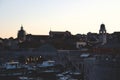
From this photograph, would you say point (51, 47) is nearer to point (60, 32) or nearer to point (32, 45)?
point (32, 45)

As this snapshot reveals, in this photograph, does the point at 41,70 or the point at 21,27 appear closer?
the point at 41,70

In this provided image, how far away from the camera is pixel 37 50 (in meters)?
55.2

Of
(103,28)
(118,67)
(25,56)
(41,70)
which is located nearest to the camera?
(118,67)

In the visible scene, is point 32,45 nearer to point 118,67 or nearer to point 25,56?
point 25,56

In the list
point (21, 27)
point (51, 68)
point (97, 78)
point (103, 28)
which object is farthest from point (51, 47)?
point (97, 78)

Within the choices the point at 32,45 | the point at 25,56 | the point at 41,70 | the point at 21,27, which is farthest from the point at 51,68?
the point at 21,27

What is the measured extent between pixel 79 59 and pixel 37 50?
12.9m

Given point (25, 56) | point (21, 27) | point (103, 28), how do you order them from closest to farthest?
point (25, 56) → point (103, 28) → point (21, 27)

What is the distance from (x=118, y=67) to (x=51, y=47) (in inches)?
1214

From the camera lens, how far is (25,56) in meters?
54.1

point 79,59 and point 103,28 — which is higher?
point 103,28

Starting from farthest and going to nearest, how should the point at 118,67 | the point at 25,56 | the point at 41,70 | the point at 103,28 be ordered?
the point at 103,28, the point at 25,56, the point at 41,70, the point at 118,67

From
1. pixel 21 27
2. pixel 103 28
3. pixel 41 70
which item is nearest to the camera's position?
pixel 41 70

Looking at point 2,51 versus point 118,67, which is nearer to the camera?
point 118,67
